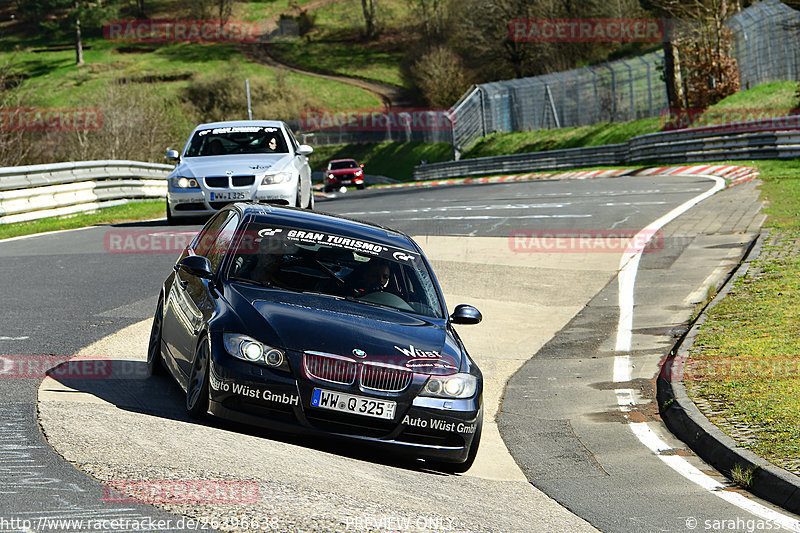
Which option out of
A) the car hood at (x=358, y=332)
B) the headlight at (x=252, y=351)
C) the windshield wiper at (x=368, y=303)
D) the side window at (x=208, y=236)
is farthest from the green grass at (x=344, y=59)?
the headlight at (x=252, y=351)

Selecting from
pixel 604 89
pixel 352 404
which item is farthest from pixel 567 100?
pixel 352 404

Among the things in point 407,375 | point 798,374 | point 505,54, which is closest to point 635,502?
point 407,375

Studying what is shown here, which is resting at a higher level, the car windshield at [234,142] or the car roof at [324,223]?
the car roof at [324,223]

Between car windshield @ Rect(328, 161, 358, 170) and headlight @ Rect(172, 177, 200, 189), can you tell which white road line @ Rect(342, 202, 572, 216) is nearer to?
headlight @ Rect(172, 177, 200, 189)

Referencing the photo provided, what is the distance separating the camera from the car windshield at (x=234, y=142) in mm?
17859

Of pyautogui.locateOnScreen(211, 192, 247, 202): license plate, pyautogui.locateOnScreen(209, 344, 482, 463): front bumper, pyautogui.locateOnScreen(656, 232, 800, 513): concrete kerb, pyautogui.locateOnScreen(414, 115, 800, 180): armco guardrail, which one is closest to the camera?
pyautogui.locateOnScreen(656, 232, 800, 513): concrete kerb

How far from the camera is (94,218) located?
23172mm

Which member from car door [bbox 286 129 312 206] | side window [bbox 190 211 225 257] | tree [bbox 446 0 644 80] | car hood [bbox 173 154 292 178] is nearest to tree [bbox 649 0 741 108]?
tree [bbox 446 0 644 80]

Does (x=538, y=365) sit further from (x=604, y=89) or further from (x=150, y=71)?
(x=150, y=71)

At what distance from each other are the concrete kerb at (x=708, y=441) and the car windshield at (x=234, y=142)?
8.88 metres

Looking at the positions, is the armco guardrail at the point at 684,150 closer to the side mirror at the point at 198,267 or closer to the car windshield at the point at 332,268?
the car windshield at the point at 332,268

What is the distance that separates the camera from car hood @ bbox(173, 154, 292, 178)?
664 inches

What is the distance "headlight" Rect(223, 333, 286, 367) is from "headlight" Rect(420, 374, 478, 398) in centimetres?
98

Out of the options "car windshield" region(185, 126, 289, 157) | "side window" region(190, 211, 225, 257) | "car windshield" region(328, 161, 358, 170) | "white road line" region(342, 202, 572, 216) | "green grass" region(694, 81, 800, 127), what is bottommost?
"car windshield" region(328, 161, 358, 170)
